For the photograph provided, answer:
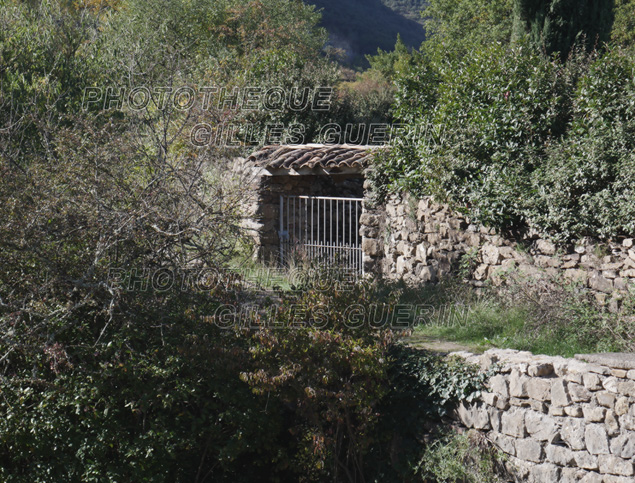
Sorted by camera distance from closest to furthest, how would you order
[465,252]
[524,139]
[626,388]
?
[626,388]
[524,139]
[465,252]

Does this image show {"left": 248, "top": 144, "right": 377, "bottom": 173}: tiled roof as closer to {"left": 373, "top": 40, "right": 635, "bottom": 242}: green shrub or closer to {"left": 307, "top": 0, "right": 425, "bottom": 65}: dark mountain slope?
{"left": 373, "top": 40, "right": 635, "bottom": 242}: green shrub

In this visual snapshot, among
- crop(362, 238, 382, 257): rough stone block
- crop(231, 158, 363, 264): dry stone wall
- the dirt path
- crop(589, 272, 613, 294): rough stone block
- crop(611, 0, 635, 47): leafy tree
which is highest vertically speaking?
crop(611, 0, 635, 47): leafy tree

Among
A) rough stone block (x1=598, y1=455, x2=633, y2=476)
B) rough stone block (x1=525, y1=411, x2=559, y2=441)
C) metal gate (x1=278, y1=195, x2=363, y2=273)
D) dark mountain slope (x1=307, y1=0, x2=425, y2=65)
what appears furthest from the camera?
dark mountain slope (x1=307, y1=0, x2=425, y2=65)

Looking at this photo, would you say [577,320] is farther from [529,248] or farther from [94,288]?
[94,288]

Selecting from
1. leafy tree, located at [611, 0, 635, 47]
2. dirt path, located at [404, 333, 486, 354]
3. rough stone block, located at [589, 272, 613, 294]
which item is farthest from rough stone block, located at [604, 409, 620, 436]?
leafy tree, located at [611, 0, 635, 47]

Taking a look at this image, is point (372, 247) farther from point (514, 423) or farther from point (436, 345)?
point (514, 423)

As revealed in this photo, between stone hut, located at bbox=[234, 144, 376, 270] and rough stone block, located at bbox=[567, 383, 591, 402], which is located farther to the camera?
stone hut, located at bbox=[234, 144, 376, 270]

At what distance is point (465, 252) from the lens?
8039 millimetres

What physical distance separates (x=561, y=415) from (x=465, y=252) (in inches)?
134

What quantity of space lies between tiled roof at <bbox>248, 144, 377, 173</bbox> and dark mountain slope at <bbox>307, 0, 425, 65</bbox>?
37.8 m

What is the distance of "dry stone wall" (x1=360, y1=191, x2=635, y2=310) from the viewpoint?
6.17 meters

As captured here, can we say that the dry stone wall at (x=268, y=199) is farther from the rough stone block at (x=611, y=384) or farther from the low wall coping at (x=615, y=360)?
the rough stone block at (x=611, y=384)

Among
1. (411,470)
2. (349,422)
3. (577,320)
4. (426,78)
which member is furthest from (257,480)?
(426,78)

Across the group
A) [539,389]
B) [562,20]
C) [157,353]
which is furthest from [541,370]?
[562,20]
